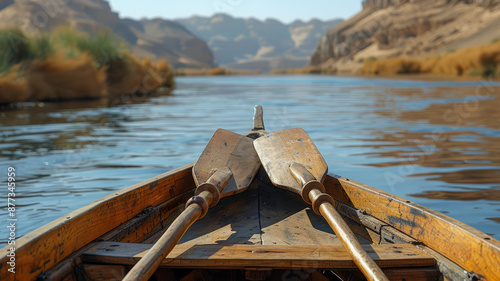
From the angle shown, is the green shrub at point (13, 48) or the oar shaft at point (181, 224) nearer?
the oar shaft at point (181, 224)

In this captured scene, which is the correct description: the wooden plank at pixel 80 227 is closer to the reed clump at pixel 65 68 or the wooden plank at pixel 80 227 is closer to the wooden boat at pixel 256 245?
the wooden boat at pixel 256 245

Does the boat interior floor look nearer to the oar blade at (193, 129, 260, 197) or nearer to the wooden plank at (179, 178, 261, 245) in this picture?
the wooden plank at (179, 178, 261, 245)

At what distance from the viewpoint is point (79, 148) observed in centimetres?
720

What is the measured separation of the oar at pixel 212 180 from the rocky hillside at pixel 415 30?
183 ft

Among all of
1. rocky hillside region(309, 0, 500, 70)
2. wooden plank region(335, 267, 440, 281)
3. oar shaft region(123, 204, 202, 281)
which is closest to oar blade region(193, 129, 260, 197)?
oar shaft region(123, 204, 202, 281)

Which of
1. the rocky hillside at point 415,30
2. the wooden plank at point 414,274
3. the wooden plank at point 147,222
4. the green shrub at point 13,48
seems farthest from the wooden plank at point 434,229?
the rocky hillside at point 415,30

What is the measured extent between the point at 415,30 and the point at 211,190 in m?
90.9

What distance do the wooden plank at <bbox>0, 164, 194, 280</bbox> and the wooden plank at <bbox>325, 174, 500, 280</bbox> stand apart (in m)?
1.30

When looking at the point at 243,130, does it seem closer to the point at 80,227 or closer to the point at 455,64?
the point at 80,227

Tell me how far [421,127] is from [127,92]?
14555 millimetres

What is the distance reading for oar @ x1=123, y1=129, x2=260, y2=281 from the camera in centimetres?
187

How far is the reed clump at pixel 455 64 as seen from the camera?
→ 3180cm

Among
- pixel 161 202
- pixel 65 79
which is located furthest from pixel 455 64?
pixel 161 202

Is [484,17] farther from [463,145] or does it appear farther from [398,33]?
[463,145]
